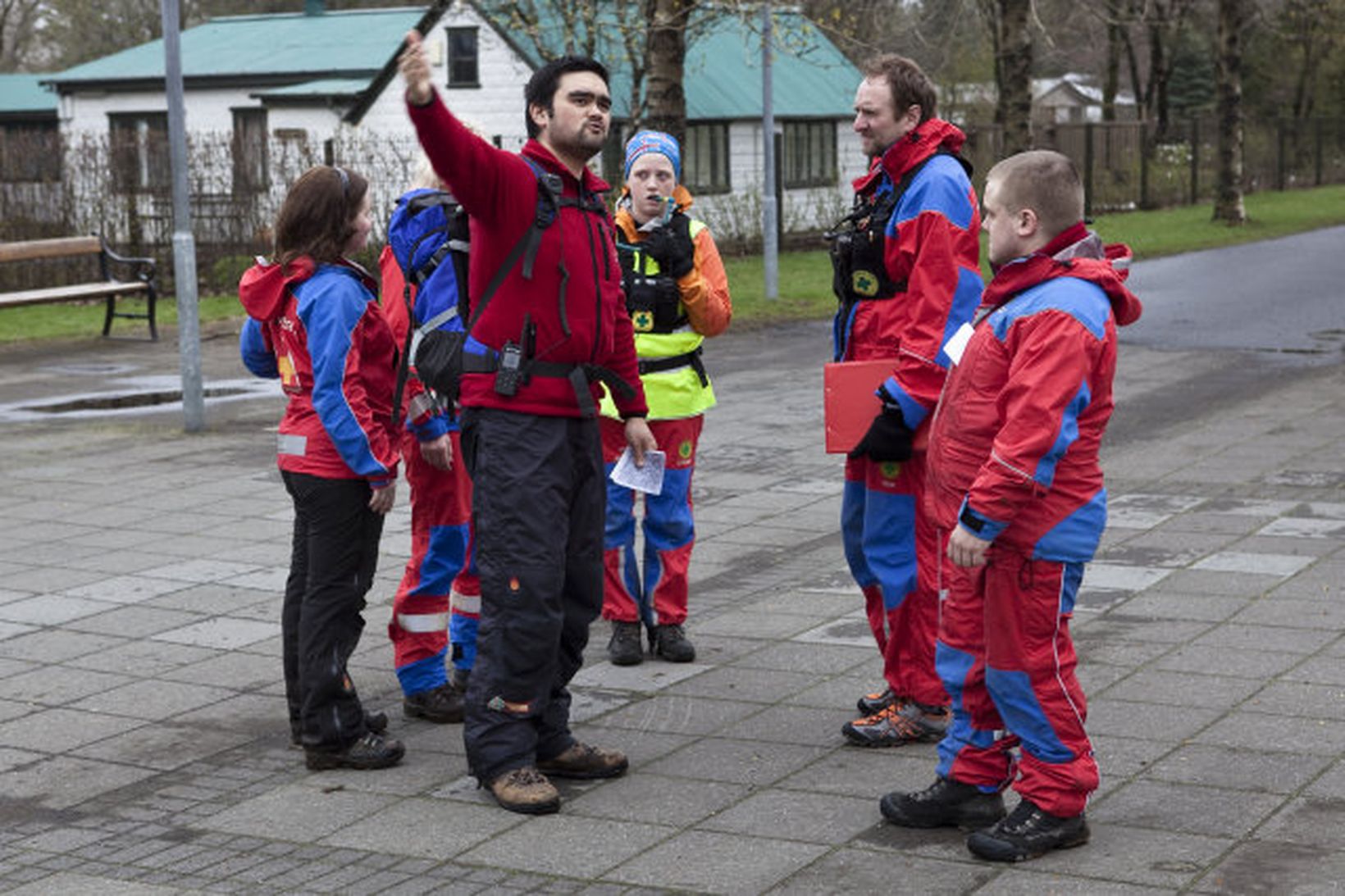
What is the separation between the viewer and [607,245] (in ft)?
19.0

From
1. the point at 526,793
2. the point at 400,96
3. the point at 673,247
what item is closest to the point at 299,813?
the point at 526,793

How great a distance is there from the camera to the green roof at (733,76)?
33438mm

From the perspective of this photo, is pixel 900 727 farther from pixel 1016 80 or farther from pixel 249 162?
pixel 249 162

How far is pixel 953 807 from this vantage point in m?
5.26

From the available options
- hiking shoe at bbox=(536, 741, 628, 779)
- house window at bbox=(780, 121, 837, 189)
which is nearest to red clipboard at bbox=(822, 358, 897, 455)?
hiking shoe at bbox=(536, 741, 628, 779)

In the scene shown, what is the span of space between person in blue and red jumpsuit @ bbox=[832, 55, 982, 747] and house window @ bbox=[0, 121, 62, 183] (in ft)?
66.8

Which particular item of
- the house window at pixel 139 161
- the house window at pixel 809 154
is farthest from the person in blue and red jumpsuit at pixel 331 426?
the house window at pixel 809 154

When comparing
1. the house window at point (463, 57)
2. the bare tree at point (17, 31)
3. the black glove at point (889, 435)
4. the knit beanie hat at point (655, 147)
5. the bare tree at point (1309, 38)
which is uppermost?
the bare tree at point (17, 31)

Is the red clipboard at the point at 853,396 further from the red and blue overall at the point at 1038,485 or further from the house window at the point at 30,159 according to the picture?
the house window at the point at 30,159

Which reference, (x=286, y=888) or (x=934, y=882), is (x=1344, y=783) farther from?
(x=286, y=888)

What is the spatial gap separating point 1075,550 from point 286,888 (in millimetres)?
2126

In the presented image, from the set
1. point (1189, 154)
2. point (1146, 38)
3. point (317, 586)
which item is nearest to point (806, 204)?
point (1189, 154)

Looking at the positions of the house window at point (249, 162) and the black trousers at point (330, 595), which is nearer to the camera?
the black trousers at point (330, 595)

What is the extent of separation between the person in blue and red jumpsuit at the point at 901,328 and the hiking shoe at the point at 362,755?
4.52ft
